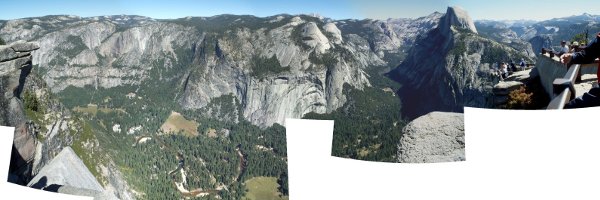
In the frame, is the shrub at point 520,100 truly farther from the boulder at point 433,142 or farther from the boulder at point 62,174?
the boulder at point 62,174

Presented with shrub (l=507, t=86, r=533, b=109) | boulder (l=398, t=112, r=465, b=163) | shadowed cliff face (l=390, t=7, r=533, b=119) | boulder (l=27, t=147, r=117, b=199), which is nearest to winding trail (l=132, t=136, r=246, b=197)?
shadowed cliff face (l=390, t=7, r=533, b=119)

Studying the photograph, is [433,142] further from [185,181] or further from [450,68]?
[450,68]

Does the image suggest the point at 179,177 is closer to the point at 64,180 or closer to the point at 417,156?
the point at 64,180

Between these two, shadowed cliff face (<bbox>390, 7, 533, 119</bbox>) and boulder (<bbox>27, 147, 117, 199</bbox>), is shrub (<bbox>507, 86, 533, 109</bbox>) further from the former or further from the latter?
shadowed cliff face (<bbox>390, 7, 533, 119</bbox>)

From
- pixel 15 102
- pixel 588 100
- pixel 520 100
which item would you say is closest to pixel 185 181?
pixel 15 102

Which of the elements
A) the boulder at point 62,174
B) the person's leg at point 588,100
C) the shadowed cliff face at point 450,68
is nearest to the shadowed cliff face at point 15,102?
the boulder at point 62,174

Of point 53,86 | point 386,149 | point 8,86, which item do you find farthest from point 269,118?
point 8,86
